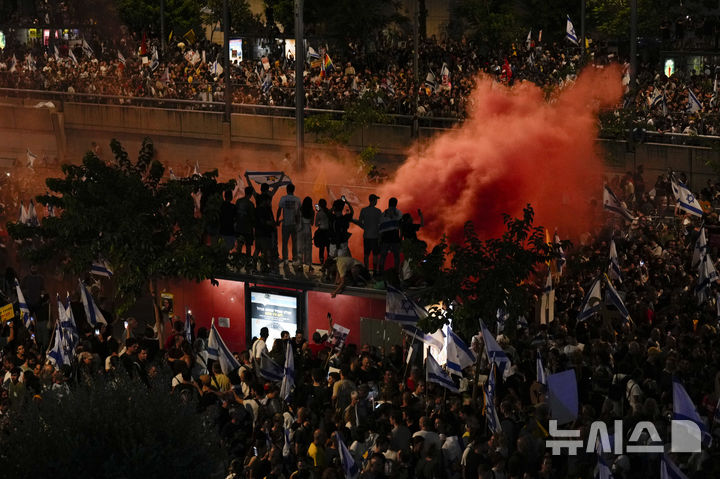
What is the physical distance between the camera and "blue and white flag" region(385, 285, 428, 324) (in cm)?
1944

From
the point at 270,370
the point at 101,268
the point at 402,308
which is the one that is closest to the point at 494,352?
the point at 402,308

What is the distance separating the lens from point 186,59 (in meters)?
47.4

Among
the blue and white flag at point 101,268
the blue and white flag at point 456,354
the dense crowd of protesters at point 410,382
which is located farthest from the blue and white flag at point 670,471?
the blue and white flag at point 101,268

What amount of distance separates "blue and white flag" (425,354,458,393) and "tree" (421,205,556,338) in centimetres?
107

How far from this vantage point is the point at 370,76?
1730 inches

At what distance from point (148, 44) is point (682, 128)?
23908mm

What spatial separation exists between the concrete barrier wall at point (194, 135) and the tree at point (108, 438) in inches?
957

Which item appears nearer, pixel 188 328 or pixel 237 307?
pixel 188 328

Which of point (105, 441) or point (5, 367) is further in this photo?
point (5, 367)

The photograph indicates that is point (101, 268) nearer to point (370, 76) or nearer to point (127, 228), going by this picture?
point (127, 228)

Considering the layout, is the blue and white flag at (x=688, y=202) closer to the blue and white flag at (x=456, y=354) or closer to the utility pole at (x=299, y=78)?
the utility pole at (x=299, y=78)

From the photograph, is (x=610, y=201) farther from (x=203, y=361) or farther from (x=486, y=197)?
(x=203, y=361)

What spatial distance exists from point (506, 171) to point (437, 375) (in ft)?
38.3

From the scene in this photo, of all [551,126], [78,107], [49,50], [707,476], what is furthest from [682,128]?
[49,50]
